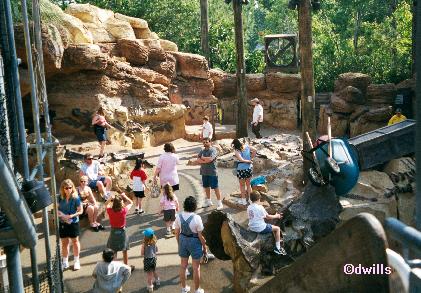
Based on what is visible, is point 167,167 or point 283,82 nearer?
point 167,167

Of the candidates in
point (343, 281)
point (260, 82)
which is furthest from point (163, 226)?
point (260, 82)

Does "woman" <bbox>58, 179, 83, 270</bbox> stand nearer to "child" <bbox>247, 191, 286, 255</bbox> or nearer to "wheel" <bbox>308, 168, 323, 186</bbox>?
"child" <bbox>247, 191, 286, 255</bbox>

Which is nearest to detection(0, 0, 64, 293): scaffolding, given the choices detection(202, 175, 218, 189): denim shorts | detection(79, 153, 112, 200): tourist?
detection(79, 153, 112, 200): tourist

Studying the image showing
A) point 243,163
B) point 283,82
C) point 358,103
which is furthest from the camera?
point 283,82

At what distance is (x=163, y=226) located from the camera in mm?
9922

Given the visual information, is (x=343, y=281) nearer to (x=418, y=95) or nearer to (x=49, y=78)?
(x=418, y=95)

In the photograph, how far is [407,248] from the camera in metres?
1.83

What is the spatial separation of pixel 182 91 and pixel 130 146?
17.4 feet

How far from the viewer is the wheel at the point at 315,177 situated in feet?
28.9

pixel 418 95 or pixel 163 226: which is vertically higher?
pixel 418 95

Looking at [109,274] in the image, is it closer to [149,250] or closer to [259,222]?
[149,250]

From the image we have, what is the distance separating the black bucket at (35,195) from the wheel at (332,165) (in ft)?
22.3

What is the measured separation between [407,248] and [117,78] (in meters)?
15.8

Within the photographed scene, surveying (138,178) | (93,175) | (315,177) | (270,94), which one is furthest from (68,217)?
(270,94)
